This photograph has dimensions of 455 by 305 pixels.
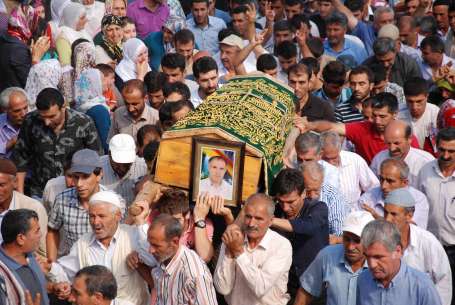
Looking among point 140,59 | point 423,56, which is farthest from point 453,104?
point 140,59

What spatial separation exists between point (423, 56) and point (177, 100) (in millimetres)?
3877

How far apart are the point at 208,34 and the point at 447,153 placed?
537cm

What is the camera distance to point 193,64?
1342 centimetres

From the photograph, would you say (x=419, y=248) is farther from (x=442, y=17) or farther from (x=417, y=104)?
(x=442, y=17)

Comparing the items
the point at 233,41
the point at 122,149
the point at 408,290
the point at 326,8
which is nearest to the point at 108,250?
the point at 122,149

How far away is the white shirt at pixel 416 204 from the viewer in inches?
418

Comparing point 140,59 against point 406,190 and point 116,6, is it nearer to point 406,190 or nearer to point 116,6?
point 116,6

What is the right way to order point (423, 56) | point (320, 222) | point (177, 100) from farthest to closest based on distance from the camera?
point (423, 56), point (177, 100), point (320, 222)

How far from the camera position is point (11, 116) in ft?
39.9

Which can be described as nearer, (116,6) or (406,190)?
(406,190)

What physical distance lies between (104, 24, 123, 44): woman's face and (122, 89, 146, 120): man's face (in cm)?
221

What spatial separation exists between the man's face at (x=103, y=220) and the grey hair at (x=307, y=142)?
201cm

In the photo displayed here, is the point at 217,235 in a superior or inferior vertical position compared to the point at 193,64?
inferior

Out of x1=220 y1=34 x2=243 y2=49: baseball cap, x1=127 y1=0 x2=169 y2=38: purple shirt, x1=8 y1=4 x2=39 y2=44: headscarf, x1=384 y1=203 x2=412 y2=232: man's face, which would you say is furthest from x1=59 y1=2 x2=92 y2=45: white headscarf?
x1=384 y1=203 x2=412 y2=232: man's face
